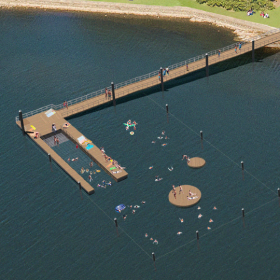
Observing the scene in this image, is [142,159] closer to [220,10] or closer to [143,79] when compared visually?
[143,79]

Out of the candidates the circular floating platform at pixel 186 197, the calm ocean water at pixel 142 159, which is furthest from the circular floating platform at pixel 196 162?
the circular floating platform at pixel 186 197

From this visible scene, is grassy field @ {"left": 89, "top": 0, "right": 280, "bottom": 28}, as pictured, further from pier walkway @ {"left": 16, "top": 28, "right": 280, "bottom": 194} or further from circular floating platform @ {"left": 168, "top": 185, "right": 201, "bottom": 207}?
circular floating platform @ {"left": 168, "top": 185, "right": 201, "bottom": 207}

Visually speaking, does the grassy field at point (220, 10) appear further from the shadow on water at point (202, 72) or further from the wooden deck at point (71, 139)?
the wooden deck at point (71, 139)

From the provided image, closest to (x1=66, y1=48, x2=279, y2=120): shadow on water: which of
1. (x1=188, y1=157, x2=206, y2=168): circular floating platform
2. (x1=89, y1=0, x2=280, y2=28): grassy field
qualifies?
(x1=89, y1=0, x2=280, y2=28): grassy field

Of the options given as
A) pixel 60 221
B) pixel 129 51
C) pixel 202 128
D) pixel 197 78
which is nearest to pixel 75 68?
pixel 129 51

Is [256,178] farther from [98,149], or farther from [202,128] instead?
[98,149]
